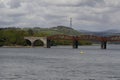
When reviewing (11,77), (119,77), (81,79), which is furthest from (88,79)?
(11,77)

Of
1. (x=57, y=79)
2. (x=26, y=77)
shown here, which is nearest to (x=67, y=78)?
(x=57, y=79)

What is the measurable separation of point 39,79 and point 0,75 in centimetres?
1097

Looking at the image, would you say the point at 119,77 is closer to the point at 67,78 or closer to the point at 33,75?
the point at 67,78

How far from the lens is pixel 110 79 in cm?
8862

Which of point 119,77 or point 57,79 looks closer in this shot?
point 57,79

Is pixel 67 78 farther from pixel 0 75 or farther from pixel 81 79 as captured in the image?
pixel 0 75

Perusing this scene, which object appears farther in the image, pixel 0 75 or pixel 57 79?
pixel 0 75

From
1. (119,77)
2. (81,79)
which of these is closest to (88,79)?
(81,79)

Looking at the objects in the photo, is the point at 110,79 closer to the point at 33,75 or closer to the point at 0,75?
the point at 33,75

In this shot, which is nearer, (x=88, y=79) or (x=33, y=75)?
(x=88, y=79)

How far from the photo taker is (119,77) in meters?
92.6

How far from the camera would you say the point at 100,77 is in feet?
303

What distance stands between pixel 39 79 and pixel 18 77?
5637 mm

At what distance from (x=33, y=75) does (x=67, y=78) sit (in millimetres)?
8745
